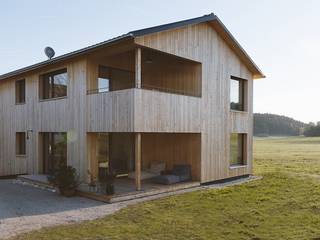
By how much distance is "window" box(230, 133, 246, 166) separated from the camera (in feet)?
49.0

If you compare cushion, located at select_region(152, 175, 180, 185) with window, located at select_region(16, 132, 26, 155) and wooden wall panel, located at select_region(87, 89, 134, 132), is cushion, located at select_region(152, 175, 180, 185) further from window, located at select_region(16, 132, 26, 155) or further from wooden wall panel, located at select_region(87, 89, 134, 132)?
window, located at select_region(16, 132, 26, 155)

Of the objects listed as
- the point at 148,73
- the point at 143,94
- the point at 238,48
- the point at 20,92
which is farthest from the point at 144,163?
the point at 20,92

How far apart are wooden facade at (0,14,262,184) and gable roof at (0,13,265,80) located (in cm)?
17

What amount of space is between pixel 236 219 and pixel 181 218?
1373 millimetres

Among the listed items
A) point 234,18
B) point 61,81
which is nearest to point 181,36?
point 234,18

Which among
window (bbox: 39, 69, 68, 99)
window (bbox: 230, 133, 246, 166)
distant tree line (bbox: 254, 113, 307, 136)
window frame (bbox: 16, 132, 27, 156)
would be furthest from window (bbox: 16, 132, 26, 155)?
distant tree line (bbox: 254, 113, 307, 136)

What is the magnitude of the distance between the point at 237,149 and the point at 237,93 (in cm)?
286

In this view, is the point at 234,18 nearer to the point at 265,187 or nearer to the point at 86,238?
the point at 265,187

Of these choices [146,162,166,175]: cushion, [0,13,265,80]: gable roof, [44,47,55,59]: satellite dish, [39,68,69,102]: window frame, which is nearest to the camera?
[0,13,265,80]: gable roof

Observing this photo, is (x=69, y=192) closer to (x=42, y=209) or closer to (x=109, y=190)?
(x=109, y=190)

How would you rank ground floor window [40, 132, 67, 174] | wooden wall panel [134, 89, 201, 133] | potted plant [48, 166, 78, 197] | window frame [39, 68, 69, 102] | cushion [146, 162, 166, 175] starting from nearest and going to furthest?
1. wooden wall panel [134, 89, 201, 133]
2. potted plant [48, 166, 78, 197]
3. ground floor window [40, 132, 67, 174]
4. cushion [146, 162, 166, 175]
5. window frame [39, 68, 69, 102]

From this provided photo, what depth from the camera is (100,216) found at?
793cm

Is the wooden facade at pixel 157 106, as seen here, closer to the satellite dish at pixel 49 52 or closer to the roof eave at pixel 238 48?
the roof eave at pixel 238 48

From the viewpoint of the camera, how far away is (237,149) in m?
15.5
